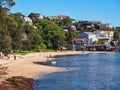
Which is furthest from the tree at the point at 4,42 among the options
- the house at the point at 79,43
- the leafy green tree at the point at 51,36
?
the house at the point at 79,43

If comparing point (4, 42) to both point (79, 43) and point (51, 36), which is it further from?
point (79, 43)

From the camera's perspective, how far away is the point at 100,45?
192 metres

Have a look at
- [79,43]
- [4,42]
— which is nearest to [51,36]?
[79,43]

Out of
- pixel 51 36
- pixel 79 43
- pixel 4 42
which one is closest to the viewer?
pixel 4 42

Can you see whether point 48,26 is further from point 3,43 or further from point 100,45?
point 3,43

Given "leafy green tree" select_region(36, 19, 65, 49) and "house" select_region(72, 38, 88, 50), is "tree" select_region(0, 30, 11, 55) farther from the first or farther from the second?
"house" select_region(72, 38, 88, 50)

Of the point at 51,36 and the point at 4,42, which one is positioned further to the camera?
the point at 51,36

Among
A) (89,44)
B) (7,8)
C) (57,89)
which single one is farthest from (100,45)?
(57,89)

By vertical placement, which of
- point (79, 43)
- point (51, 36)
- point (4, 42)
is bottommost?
point (79, 43)

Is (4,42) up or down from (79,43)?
up

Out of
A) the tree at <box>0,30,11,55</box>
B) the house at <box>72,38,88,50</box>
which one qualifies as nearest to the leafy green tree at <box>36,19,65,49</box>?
the house at <box>72,38,88,50</box>

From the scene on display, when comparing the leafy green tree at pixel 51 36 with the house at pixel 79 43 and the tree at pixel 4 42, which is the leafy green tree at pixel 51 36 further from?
the tree at pixel 4 42

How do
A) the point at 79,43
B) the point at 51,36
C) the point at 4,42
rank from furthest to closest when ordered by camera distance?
the point at 79,43 → the point at 51,36 → the point at 4,42

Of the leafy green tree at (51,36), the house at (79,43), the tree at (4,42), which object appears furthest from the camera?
the house at (79,43)
